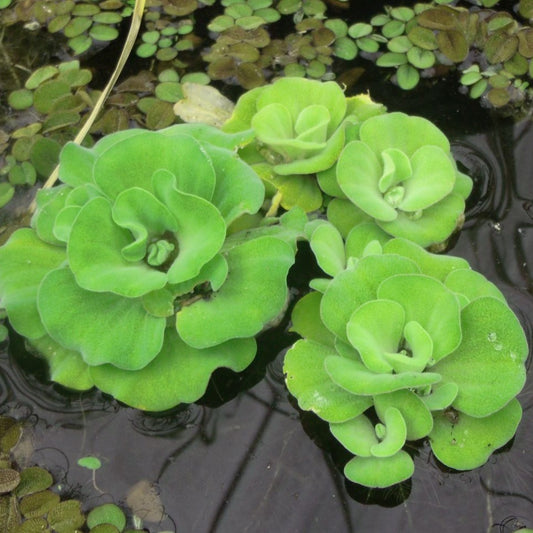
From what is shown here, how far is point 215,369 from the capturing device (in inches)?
77.5

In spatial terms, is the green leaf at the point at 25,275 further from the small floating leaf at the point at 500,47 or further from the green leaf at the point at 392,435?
the small floating leaf at the point at 500,47

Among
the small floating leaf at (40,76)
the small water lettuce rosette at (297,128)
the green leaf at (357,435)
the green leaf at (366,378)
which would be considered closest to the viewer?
the green leaf at (366,378)

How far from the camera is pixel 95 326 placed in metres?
1.83

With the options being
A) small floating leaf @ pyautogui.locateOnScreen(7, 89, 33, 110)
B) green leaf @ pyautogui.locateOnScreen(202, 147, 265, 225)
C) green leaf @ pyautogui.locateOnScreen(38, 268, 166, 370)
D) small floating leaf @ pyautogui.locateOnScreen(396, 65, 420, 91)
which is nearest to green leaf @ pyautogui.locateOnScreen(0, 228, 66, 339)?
green leaf @ pyautogui.locateOnScreen(38, 268, 166, 370)

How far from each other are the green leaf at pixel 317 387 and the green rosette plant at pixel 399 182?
44cm

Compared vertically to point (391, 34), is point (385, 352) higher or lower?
lower

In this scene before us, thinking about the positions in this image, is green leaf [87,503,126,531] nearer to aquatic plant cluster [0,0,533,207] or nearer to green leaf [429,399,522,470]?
green leaf [429,399,522,470]

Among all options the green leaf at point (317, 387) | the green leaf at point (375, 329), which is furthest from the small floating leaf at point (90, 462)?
the green leaf at point (375, 329)

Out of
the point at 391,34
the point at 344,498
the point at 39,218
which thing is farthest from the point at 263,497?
the point at 391,34

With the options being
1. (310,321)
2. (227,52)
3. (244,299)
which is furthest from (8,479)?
(227,52)

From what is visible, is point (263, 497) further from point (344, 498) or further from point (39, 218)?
point (39, 218)

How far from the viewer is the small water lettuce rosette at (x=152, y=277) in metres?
1.79

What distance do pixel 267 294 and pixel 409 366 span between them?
42 centimetres

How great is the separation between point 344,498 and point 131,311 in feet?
2.49
